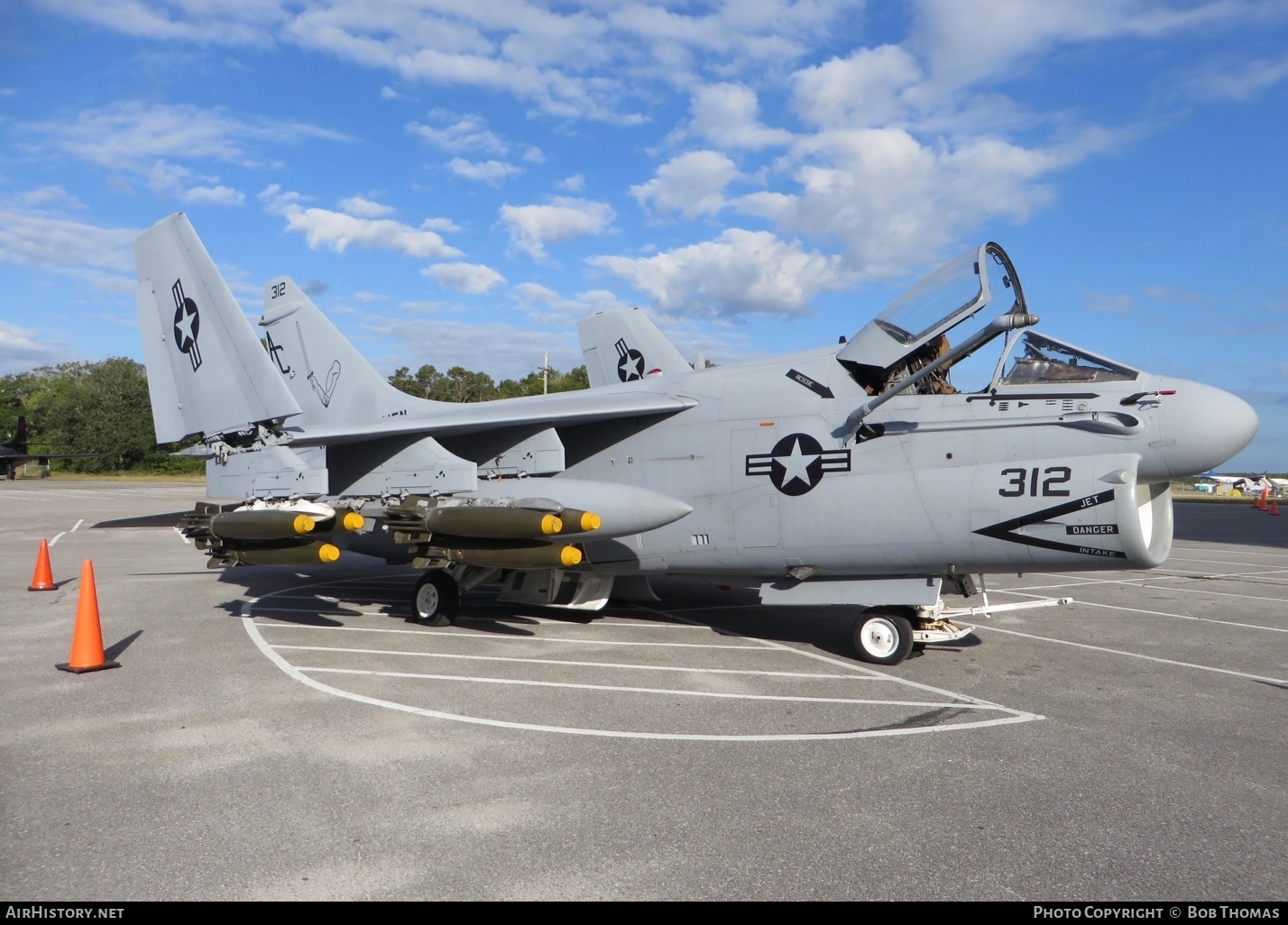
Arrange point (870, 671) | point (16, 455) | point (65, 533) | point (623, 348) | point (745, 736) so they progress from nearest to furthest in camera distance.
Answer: point (745, 736), point (870, 671), point (623, 348), point (65, 533), point (16, 455)

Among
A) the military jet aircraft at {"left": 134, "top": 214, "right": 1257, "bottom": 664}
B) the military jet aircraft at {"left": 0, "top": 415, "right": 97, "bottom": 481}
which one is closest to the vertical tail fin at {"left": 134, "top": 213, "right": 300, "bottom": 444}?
the military jet aircraft at {"left": 134, "top": 214, "right": 1257, "bottom": 664}

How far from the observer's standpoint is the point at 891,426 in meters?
7.56

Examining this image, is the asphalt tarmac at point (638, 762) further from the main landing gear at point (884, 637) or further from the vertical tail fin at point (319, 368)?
the vertical tail fin at point (319, 368)

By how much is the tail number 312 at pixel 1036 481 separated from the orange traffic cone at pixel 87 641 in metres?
7.72

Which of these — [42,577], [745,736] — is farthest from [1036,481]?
[42,577]

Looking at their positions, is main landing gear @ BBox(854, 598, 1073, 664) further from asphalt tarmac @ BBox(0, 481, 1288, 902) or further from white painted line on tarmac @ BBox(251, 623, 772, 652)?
white painted line on tarmac @ BBox(251, 623, 772, 652)

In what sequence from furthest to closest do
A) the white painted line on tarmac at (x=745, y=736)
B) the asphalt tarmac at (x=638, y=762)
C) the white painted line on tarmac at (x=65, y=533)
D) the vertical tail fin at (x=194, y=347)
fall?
the white painted line on tarmac at (x=65, y=533) < the vertical tail fin at (x=194, y=347) < the white painted line on tarmac at (x=745, y=736) < the asphalt tarmac at (x=638, y=762)

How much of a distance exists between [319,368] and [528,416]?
4.63m

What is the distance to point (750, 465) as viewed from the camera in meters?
8.21

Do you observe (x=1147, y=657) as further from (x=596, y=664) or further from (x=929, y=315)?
(x=596, y=664)

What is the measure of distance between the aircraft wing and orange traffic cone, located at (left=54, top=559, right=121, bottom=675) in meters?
2.80

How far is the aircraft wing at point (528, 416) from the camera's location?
343 inches

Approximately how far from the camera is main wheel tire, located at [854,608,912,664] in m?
7.55

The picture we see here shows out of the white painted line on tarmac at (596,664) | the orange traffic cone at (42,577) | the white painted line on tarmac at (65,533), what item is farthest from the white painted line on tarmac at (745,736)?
the white painted line on tarmac at (65,533)
